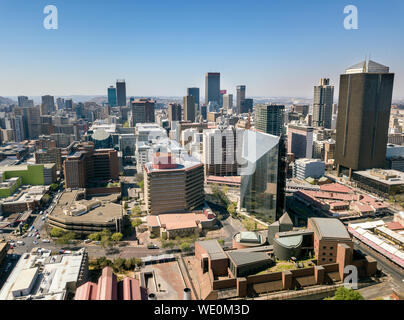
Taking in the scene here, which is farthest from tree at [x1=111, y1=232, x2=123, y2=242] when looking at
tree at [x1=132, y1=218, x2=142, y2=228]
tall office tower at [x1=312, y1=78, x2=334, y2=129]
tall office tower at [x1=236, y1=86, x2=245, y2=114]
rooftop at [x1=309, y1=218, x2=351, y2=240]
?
tall office tower at [x1=236, y1=86, x2=245, y2=114]

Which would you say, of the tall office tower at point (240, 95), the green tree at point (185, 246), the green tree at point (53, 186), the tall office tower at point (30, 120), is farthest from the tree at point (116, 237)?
the tall office tower at point (240, 95)

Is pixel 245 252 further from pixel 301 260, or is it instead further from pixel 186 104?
pixel 186 104

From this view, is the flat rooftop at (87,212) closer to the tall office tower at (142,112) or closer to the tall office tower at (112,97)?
the tall office tower at (142,112)

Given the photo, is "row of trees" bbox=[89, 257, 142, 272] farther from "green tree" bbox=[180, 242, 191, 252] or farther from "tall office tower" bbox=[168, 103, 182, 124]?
"tall office tower" bbox=[168, 103, 182, 124]

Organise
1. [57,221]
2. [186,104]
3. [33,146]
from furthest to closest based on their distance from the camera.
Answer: [186,104], [33,146], [57,221]

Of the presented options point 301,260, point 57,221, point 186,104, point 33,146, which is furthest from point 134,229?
point 186,104

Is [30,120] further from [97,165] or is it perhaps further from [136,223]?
[136,223]
